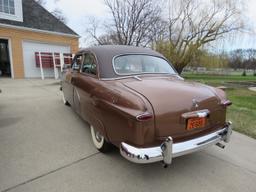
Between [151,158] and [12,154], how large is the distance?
2.22 m

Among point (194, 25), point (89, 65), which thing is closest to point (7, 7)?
point (89, 65)

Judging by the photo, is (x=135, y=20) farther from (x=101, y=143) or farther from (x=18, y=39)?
(x=101, y=143)

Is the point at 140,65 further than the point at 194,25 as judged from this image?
No

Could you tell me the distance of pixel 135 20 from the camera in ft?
59.7

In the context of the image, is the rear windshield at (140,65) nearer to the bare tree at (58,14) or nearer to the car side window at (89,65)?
the car side window at (89,65)

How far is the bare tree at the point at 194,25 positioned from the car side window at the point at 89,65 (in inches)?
638

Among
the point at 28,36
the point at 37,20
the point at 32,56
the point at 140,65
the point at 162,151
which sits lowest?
the point at 162,151

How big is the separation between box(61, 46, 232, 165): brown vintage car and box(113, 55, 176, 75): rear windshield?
0.02 m

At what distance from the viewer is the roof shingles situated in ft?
40.7

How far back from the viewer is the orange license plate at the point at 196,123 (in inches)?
94.1

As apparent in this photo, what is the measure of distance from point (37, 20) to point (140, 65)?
1250cm

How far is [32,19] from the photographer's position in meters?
13.0

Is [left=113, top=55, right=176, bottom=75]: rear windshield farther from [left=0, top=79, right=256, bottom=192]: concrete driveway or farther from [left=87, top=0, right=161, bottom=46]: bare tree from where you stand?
[left=87, top=0, right=161, bottom=46]: bare tree

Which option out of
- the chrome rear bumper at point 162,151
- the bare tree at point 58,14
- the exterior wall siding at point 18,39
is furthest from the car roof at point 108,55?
the bare tree at point 58,14
